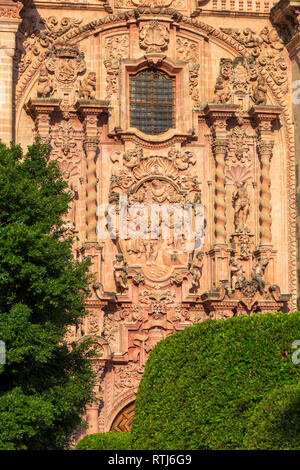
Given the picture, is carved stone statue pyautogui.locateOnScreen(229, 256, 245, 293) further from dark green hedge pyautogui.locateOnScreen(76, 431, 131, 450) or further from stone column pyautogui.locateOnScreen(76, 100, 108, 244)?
dark green hedge pyautogui.locateOnScreen(76, 431, 131, 450)

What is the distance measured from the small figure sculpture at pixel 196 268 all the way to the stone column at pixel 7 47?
19.0 ft

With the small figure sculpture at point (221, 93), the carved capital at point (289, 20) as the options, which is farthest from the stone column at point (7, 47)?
the carved capital at point (289, 20)

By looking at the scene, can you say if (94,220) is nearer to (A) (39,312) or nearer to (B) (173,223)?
(B) (173,223)

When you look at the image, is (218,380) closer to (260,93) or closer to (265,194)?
(265,194)

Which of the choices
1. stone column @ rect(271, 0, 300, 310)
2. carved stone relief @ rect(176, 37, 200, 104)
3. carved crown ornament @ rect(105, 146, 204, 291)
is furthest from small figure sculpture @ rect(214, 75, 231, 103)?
stone column @ rect(271, 0, 300, 310)

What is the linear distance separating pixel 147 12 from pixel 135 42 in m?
0.87

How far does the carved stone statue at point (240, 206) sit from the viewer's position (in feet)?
115

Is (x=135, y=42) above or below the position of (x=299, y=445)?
above

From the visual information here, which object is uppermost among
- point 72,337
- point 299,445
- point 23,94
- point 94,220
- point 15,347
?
point 23,94

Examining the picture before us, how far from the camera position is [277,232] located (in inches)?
1398

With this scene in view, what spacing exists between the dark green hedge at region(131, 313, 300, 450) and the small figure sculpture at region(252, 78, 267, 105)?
11.3 meters

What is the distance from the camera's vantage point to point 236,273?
34.6 m
